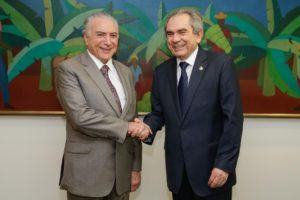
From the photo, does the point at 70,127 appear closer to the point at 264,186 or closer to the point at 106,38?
the point at 106,38

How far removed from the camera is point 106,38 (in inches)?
71.6

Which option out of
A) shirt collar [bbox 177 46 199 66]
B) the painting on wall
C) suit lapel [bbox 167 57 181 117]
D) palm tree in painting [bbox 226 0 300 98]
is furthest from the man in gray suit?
palm tree in painting [bbox 226 0 300 98]

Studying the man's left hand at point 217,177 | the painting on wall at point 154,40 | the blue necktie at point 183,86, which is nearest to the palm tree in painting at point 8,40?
the painting on wall at point 154,40

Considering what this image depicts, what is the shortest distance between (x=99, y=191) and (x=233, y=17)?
4.87 ft

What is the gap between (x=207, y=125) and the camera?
172 centimetres

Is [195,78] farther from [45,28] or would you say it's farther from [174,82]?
[45,28]

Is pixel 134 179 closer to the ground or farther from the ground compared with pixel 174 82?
Answer: closer to the ground

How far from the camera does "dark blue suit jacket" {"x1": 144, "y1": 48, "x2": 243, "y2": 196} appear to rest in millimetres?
1659

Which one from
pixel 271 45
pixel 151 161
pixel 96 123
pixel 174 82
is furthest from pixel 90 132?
pixel 271 45

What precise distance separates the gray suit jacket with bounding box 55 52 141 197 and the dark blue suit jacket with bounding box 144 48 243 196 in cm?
31

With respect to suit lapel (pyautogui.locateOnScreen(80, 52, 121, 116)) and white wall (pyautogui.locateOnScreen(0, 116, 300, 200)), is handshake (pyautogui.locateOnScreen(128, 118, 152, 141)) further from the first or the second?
white wall (pyautogui.locateOnScreen(0, 116, 300, 200))

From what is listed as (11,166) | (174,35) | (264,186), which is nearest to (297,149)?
(264,186)

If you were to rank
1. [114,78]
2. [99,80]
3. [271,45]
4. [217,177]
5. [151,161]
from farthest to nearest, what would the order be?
1. [151,161]
2. [271,45]
3. [114,78]
4. [99,80]
5. [217,177]

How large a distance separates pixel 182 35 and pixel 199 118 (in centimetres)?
47
